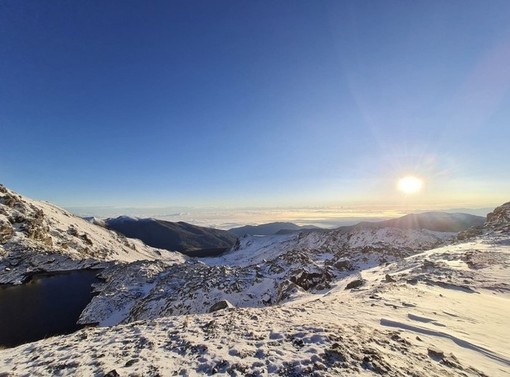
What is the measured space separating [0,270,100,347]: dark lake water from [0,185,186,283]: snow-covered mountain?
6.41m

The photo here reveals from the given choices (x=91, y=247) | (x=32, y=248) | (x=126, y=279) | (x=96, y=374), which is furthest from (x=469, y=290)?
(x=91, y=247)

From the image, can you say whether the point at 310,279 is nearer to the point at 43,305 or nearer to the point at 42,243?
the point at 43,305

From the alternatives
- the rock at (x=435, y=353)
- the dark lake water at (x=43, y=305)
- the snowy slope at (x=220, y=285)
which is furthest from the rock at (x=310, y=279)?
the dark lake water at (x=43, y=305)

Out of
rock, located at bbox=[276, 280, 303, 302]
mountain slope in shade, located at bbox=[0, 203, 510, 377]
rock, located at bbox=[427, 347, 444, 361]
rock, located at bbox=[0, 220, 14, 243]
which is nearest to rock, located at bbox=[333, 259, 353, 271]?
rock, located at bbox=[276, 280, 303, 302]

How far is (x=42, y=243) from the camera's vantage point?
100000 mm

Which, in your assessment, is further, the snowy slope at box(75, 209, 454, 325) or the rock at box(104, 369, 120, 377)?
the snowy slope at box(75, 209, 454, 325)

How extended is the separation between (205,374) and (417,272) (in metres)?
24.2

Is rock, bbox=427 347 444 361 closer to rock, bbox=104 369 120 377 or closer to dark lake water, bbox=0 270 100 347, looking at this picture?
rock, bbox=104 369 120 377

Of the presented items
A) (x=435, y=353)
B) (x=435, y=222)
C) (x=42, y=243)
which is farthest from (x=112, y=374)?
(x=435, y=222)

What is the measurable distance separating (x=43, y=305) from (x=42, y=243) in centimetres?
5771

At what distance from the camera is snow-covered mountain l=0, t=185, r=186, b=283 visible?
83.2m

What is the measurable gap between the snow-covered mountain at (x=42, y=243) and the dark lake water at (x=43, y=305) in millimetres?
6407

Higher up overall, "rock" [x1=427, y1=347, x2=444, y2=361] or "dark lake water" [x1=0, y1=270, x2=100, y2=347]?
"rock" [x1=427, y1=347, x2=444, y2=361]

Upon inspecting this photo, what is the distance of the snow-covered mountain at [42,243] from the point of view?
8325 cm
